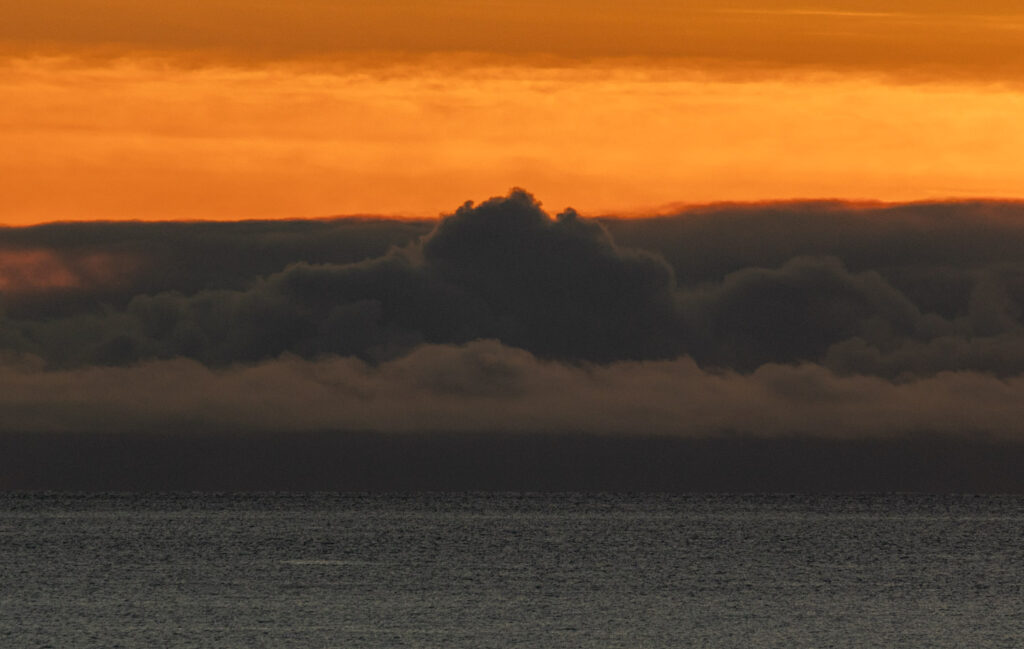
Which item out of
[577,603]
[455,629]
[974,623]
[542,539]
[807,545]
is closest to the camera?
[455,629]

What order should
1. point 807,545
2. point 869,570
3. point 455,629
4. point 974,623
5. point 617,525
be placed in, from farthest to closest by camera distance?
point 617,525
point 807,545
point 869,570
point 974,623
point 455,629

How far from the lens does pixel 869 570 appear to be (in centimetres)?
8800

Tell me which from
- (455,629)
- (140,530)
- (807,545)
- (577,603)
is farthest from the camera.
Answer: (140,530)

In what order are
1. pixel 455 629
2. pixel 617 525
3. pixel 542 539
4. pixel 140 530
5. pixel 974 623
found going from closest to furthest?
pixel 455 629, pixel 974 623, pixel 542 539, pixel 140 530, pixel 617 525

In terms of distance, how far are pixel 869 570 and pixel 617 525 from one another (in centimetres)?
10377

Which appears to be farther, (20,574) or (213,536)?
(213,536)

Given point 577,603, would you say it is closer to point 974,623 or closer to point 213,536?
point 974,623

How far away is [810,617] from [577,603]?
35.6 feet

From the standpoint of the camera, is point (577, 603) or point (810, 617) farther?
point (577, 603)

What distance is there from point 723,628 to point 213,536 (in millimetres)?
105867

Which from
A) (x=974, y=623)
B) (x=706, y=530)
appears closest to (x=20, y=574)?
(x=974, y=623)

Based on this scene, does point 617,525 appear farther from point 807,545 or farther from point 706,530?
point 807,545

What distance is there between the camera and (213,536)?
14888 centimetres

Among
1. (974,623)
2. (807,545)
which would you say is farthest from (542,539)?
(974,623)
